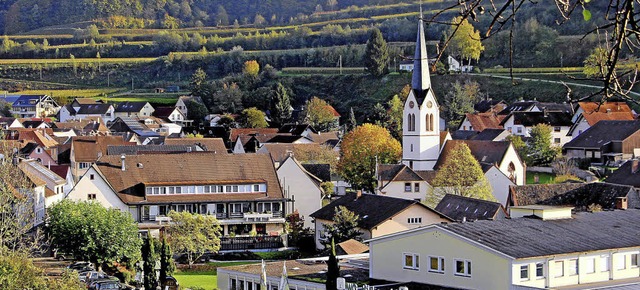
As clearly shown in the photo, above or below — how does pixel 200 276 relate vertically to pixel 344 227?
below

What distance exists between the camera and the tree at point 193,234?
43.2 metres

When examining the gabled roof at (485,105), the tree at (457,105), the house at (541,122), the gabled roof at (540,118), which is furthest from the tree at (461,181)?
the gabled roof at (485,105)

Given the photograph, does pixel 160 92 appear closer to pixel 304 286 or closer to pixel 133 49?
pixel 133 49

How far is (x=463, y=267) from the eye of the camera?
2703 centimetres

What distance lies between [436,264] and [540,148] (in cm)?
4010

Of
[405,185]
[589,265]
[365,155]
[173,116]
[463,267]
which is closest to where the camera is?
[589,265]

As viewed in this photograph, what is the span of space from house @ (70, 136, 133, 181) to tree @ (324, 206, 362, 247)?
85.1 feet

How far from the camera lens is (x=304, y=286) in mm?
28594

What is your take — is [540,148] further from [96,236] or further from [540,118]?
[96,236]

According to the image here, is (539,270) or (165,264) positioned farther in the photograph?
(165,264)

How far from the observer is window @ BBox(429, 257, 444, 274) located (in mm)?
27812

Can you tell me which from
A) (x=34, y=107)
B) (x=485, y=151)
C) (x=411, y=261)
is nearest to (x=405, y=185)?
(x=485, y=151)

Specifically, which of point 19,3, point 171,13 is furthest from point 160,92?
point 19,3

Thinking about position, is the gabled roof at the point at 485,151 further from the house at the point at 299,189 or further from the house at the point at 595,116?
the house at the point at 595,116
